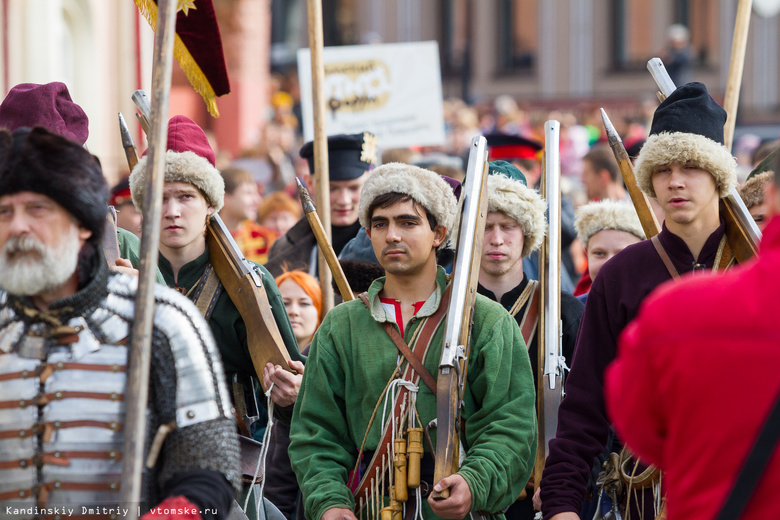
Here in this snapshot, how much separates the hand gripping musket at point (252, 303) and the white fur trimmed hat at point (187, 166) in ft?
0.67

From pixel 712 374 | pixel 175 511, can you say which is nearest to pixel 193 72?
pixel 175 511

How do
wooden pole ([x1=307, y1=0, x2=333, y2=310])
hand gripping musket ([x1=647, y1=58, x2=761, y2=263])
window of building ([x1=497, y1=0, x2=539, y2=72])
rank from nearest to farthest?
hand gripping musket ([x1=647, y1=58, x2=761, y2=263]) → wooden pole ([x1=307, y1=0, x2=333, y2=310]) → window of building ([x1=497, y1=0, x2=539, y2=72])

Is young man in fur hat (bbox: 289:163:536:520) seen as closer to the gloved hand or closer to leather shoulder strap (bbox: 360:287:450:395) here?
leather shoulder strap (bbox: 360:287:450:395)

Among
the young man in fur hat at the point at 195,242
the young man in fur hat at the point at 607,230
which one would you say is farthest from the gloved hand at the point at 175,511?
the young man in fur hat at the point at 607,230

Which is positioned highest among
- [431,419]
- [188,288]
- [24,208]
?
[24,208]

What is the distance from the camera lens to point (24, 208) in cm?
255

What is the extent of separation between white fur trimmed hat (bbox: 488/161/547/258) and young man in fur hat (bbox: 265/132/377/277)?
1.49 metres

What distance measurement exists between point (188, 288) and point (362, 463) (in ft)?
3.83

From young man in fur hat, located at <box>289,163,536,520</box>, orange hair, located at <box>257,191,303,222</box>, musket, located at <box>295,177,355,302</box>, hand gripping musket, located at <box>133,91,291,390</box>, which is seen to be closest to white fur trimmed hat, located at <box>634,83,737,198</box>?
young man in fur hat, located at <box>289,163,536,520</box>

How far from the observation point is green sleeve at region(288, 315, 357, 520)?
3.27 metres

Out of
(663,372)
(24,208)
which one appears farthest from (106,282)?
(663,372)

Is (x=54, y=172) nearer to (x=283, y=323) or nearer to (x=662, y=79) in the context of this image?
(x=283, y=323)

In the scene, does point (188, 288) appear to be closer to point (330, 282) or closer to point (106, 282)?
point (330, 282)

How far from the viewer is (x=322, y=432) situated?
335 cm
